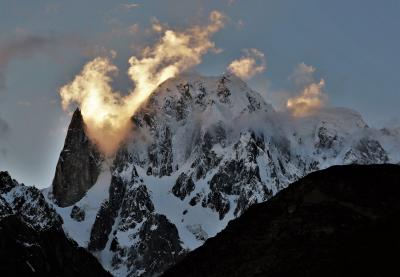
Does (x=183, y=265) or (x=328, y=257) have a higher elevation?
(x=183, y=265)

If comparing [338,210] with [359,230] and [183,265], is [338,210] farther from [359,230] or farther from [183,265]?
[183,265]

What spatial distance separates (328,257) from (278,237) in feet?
42.3

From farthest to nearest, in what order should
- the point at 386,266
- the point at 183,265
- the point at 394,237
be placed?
the point at 183,265
the point at 394,237
the point at 386,266

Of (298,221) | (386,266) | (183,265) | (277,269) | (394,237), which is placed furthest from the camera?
(183,265)

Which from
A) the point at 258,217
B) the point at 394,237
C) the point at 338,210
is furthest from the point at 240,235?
the point at 394,237

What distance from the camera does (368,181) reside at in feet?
462

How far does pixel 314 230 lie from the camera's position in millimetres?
131875

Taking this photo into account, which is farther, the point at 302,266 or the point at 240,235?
the point at 240,235

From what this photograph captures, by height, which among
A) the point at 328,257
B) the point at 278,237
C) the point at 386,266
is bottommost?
the point at 386,266

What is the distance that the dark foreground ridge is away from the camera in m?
121

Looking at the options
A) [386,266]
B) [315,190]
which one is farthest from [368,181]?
[386,266]

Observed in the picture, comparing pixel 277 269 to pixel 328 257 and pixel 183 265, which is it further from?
pixel 183 265

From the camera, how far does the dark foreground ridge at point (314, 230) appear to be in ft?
397

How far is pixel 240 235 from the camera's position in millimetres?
139250
